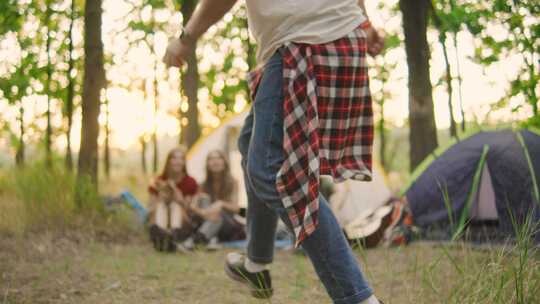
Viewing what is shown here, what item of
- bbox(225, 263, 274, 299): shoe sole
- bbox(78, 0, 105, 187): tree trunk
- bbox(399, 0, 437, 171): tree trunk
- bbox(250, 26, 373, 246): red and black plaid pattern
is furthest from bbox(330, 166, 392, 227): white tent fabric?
bbox(250, 26, 373, 246): red and black plaid pattern

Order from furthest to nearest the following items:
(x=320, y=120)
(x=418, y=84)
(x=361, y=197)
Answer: (x=418, y=84) → (x=361, y=197) → (x=320, y=120)

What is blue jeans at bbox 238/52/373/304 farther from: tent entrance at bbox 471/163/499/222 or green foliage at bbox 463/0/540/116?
tent entrance at bbox 471/163/499/222

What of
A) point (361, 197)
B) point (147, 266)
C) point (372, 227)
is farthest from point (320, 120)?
point (361, 197)

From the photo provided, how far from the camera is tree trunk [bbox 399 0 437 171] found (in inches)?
265

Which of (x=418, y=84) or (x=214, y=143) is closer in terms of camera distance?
(x=418, y=84)

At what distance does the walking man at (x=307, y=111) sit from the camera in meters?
1.52

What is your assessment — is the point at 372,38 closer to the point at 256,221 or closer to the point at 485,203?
the point at 256,221

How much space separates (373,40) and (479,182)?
3560 mm

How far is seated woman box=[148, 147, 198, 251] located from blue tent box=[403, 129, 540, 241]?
6.77 feet

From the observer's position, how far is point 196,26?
1728 millimetres

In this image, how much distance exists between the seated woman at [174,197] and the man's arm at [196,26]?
3560 millimetres

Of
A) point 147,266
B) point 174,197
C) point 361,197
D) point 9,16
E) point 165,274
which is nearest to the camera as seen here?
point 165,274

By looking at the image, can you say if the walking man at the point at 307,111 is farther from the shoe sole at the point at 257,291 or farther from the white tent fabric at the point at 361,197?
the white tent fabric at the point at 361,197

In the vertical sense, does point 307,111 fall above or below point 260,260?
above
